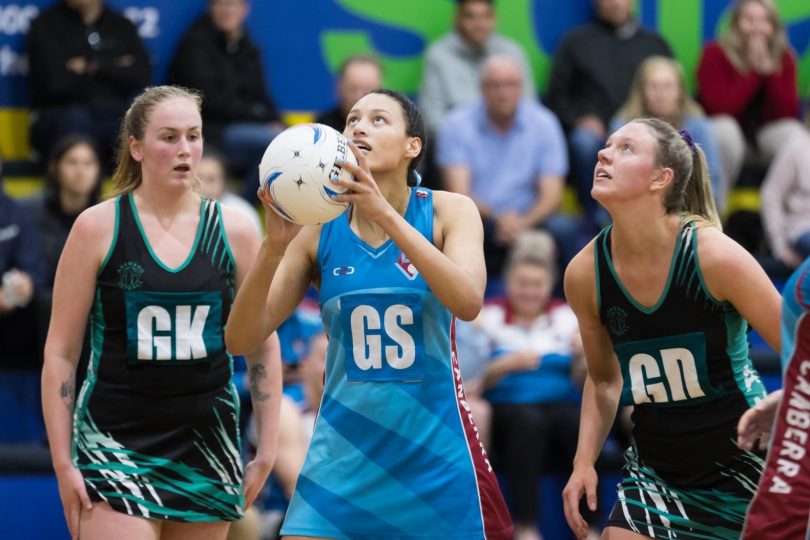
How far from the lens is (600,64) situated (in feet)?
31.5

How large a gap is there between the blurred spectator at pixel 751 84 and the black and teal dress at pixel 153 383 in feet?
18.8

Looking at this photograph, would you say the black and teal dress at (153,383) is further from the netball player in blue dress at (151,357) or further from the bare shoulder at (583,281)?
the bare shoulder at (583,281)

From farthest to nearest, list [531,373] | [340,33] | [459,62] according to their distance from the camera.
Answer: [340,33] → [459,62] → [531,373]

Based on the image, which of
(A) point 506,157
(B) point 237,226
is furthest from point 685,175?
(A) point 506,157

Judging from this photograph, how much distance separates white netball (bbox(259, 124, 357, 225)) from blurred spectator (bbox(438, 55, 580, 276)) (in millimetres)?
4764

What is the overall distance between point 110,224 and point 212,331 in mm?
515

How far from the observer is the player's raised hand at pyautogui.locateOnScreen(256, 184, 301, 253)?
4043 mm

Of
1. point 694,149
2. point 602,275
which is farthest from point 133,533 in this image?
point 694,149

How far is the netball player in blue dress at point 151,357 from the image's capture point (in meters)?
4.62

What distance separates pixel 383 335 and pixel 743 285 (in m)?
1.16

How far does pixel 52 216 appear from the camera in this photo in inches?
302

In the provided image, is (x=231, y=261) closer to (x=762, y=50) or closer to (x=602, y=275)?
(x=602, y=275)

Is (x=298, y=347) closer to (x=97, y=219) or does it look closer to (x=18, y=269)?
(x=18, y=269)

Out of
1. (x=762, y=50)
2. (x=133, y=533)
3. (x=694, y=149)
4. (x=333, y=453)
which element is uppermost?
(x=762, y=50)
